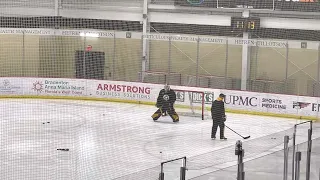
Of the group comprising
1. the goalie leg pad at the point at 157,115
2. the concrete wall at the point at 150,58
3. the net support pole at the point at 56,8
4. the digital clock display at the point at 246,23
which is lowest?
the goalie leg pad at the point at 157,115

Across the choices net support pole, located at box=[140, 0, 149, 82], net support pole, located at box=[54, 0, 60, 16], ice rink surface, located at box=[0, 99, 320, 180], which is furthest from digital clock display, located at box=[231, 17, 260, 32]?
net support pole, located at box=[54, 0, 60, 16]

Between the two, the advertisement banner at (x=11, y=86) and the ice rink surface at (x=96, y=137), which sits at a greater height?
the advertisement banner at (x=11, y=86)

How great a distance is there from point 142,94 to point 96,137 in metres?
6.05

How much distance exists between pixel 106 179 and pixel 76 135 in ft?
16.1

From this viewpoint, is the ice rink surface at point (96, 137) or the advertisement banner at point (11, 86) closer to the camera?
the ice rink surface at point (96, 137)

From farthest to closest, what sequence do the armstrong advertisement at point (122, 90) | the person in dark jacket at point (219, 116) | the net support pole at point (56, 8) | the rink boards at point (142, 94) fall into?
the net support pole at point (56, 8) < the armstrong advertisement at point (122, 90) < the rink boards at point (142, 94) < the person in dark jacket at point (219, 116)

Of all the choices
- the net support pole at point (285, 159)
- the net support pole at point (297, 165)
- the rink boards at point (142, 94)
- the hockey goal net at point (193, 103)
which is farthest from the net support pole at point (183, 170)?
the rink boards at point (142, 94)

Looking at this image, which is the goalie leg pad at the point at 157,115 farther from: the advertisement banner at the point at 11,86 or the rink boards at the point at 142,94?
the advertisement banner at the point at 11,86

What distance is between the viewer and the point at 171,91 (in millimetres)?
18234

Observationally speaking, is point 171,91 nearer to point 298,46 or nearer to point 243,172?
point 298,46

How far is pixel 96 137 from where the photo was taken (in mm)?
15664

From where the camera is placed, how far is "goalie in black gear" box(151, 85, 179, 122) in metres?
18.0

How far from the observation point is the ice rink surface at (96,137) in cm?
1209

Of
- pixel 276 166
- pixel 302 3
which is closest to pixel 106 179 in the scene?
pixel 276 166
